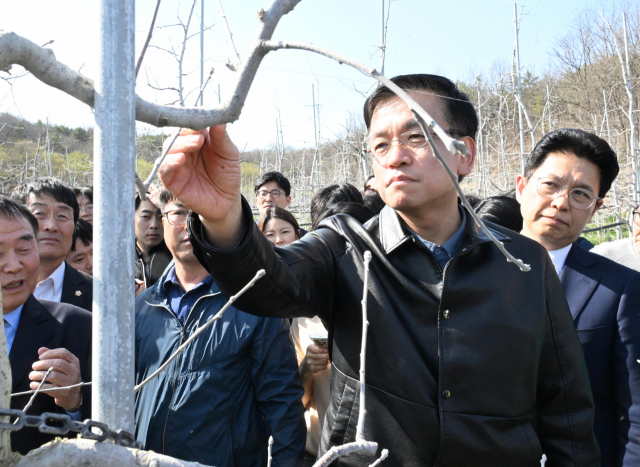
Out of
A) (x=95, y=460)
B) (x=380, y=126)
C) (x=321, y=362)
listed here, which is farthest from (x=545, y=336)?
(x=95, y=460)

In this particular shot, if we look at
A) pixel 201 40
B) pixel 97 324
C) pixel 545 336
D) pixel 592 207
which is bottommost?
pixel 545 336

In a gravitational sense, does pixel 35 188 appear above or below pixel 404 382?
above

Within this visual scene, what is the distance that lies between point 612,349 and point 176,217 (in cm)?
213

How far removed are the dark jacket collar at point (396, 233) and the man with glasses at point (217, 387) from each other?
0.87 meters

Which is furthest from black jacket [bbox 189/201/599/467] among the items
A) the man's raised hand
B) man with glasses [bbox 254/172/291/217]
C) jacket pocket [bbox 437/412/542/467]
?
man with glasses [bbox 254/172/291/217]

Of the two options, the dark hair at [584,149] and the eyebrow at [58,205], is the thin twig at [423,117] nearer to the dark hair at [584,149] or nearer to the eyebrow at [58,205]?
the dark hair at [584,149]

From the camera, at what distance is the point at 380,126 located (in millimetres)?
1557

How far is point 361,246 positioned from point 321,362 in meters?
1.07

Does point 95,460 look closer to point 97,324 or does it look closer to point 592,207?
point 97,324

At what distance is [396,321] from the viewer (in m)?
1.51

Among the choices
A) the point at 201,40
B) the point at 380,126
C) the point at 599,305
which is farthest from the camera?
the point at 201,40

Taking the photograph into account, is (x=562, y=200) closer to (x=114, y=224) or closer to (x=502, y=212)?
(x=502, y=212)

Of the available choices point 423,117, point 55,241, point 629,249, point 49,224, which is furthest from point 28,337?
point 629,249

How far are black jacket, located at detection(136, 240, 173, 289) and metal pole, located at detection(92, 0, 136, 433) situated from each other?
127 inches
